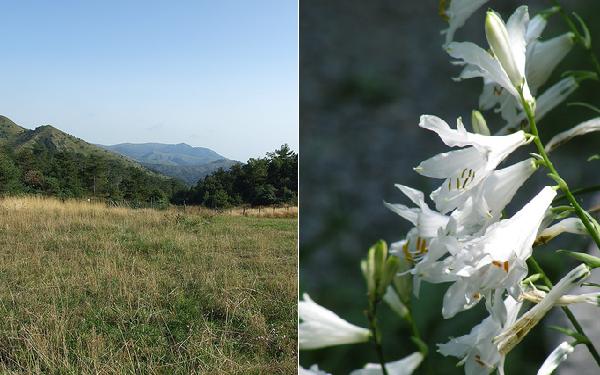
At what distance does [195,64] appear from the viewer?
2.35 meters

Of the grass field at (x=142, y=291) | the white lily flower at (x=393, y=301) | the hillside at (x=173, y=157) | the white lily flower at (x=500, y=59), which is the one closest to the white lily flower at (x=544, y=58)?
the white lily flower at (x=500, y=59)

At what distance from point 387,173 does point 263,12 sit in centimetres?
100

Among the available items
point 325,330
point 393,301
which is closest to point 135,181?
point 325,330

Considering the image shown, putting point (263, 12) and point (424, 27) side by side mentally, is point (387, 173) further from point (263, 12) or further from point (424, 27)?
point (263, 12)

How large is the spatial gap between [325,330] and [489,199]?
0.26 m

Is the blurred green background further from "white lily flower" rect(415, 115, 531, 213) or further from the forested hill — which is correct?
the forested hill

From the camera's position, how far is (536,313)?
0.54 metres

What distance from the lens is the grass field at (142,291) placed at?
74.3 inches

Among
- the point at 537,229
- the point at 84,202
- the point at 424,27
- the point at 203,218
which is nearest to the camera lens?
the point at 537,229

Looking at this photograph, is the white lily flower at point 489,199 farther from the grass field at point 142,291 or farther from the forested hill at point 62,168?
the forested hill at point 62,168

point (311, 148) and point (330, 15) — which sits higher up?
point (330, 15)

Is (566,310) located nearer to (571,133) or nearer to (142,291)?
(571,133)

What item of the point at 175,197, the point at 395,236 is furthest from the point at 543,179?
the point at 175,197

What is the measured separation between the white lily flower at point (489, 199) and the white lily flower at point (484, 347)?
8 cm
